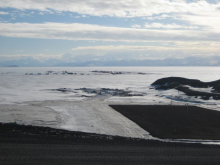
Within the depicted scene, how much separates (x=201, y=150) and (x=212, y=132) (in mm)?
7511

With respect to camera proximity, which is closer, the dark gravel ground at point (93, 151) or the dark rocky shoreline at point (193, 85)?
the dark gravel ground at point (93, 151)

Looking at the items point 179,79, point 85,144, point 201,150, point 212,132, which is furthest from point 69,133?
point 179,79

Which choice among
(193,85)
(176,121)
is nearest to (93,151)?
(176,121)

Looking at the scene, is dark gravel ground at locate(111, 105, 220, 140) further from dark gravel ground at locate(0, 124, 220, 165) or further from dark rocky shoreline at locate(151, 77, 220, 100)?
dark rocky shoreline at locate(151, 77, 220, 100)

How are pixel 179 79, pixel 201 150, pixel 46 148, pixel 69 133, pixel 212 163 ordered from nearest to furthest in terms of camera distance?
pixel 212 163
pixel 46 148
pixel 201 150
pixel 69 133
pixel 179 79

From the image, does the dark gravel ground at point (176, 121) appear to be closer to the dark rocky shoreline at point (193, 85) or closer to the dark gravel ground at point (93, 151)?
A: the dark gravel ground at point (93, 151)

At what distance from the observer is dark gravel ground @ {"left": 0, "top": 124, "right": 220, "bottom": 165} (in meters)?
13.4

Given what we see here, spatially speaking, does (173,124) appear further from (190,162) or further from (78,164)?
(78,164)

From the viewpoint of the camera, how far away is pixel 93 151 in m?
15.0

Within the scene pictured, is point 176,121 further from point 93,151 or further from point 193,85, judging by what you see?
point 193,85

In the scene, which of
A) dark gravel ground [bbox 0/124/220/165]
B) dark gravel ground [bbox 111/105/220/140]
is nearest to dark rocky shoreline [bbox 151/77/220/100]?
dark gravel ground [bbox 111/105/220/140]

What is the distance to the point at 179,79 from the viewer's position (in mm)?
81438

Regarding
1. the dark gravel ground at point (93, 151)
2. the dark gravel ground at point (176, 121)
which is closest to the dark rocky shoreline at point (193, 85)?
the dark gravel ground at point (176, 121)

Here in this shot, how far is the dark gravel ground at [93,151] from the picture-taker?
44.1 feet
